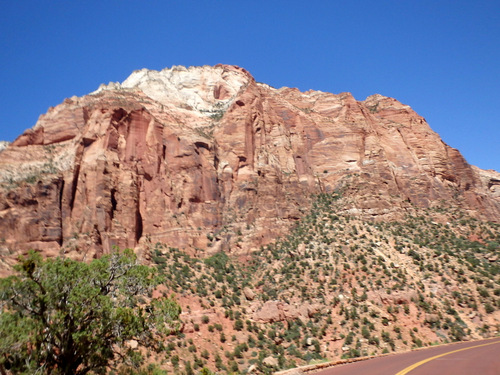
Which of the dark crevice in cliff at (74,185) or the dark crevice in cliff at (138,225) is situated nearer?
the dark crevice in cliff at (74,185)

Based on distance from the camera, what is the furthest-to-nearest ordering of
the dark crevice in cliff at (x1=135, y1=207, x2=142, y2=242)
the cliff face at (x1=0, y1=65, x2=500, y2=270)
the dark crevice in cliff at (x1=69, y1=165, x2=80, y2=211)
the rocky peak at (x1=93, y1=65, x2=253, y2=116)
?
the rocky peak at (x1=93, y1=65, x2=253, y2=116)
the dark crevice in cliff at (x1=135, y1=207, x2=142, y2=242)
the dark crevice in cliff at (x1=69, y1=165, x2=80, y2=211)
the cliff face at (x1=0, y1=65, x2=500, y2=270)

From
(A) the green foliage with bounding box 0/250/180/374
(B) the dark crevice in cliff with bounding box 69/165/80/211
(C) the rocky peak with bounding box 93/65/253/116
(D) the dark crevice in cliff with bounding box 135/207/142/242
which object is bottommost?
(A) the green foliage with bounding box 0/250/180/374

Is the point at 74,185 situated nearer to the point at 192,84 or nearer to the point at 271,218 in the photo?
the point at 271,218

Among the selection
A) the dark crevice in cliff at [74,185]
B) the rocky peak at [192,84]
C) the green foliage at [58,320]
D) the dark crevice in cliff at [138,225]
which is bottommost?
the green foliage at [58,320]

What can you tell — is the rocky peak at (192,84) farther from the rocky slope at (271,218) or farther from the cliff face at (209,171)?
the rocky slope at (271,218)

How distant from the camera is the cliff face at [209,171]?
3791cm

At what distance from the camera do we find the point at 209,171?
156 feet

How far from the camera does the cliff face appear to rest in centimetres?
3791

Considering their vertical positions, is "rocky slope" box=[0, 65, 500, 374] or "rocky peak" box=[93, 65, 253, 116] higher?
"rocky peak" box=[93, 65, 253, 116]

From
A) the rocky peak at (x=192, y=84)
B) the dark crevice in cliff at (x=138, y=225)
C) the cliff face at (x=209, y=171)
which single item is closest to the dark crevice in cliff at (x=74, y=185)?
the cliff face at (x=209, y=171)

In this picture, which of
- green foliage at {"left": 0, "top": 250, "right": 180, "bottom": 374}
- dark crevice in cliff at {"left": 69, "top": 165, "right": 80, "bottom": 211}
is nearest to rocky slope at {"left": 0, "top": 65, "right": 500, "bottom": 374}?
dark crevice in cliff at {"left": 69, "top": 165, "right": 80, "bottom": 211}

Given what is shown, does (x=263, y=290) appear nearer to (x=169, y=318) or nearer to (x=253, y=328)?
(x=253, y=328)

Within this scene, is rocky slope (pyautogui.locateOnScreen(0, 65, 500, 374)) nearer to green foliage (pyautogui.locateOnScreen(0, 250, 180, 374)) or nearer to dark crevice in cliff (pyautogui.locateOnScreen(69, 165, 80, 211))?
dark crevice in cliff (pyautogui.locateOnScreen(69, 165, 80, 211))

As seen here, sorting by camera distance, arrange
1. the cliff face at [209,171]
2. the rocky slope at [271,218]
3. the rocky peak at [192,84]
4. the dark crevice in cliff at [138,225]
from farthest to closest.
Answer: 1. the rocky peak at [192,84]
2. the dark crevice in cliff at [138,225]
3. the cliff face at [209,171]
4. the rocky slope at [271,218]
